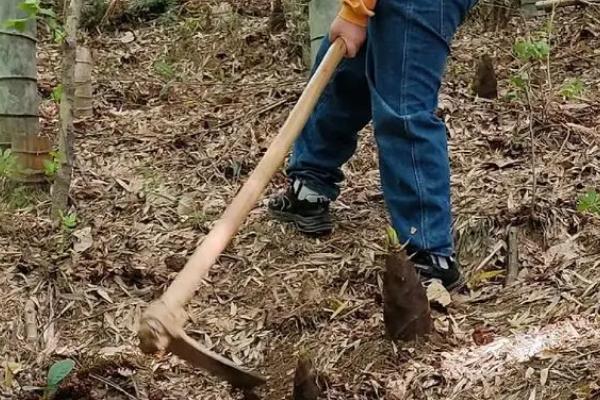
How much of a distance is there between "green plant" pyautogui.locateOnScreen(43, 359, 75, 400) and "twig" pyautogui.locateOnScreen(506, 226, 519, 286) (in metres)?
1.34

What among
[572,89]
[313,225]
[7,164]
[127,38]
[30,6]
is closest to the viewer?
[30,6]

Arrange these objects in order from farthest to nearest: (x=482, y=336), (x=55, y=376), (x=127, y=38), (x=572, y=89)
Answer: (x=127, y=38), (x=572, y=89), (x=482, y=336), (x=55, y=376)

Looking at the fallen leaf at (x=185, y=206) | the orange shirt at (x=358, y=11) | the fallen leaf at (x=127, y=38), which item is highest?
the orange shirt at (x=358, y=11)

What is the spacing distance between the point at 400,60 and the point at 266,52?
263 centimetres

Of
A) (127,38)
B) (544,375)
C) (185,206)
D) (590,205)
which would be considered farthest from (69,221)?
(127,38)

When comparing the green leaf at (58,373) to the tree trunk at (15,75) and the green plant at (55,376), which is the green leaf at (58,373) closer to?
the green plant at (55,376)

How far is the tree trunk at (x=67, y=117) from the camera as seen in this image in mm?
3117

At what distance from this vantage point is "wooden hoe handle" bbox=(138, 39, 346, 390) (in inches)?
82.0

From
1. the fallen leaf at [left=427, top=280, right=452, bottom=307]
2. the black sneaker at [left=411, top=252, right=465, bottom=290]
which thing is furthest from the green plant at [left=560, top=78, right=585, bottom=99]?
the fallen leaf at [left=427, top=280, right=452, bottom=307]

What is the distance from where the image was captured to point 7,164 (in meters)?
3.43

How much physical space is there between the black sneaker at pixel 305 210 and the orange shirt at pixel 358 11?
29.0 inches

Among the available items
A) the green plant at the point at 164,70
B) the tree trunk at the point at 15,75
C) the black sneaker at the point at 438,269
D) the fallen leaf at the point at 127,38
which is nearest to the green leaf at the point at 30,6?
the tree trunk at the point at 15,75

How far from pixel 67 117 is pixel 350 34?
3.57 ft

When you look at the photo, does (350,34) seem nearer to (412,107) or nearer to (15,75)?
(412,107)
